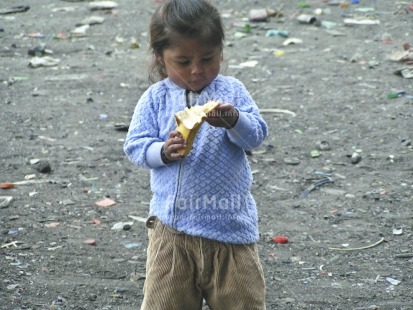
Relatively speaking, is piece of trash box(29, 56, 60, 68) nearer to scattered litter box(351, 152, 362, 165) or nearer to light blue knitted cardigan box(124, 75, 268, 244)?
scattered litter box(351, 152, 362, 165)

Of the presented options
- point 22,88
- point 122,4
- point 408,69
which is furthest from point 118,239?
point 122,4

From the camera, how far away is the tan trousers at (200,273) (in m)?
2.98

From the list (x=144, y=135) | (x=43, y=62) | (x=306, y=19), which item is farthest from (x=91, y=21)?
(x=144, y=135)

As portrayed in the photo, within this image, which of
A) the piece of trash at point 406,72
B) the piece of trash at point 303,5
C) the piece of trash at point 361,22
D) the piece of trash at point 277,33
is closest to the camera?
the piece of trash at point 406,72

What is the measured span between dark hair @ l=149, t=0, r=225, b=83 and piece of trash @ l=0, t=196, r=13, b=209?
7.64 ft

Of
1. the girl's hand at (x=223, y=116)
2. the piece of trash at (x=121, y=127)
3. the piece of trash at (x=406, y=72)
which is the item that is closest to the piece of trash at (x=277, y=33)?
the piece of trash at (x=406, y=72)

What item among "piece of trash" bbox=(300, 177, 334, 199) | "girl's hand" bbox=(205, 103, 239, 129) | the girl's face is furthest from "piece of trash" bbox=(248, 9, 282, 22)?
"girl's hand" bbox=(205, 103, 239, 129)

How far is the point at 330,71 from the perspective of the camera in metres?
7.56

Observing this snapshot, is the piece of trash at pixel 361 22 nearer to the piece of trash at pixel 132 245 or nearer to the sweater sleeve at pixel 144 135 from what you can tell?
the piece of trash at pixel 132 245

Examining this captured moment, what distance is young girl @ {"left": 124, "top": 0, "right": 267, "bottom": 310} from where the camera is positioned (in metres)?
2.92

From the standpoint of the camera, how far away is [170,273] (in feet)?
9.82

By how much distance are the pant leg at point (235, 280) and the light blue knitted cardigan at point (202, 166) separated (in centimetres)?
5

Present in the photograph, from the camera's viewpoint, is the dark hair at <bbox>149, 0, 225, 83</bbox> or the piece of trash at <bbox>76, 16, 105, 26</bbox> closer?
the dark hair at <bbox>149, 0, 225, 83</bbox>

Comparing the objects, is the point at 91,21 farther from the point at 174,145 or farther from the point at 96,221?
the point at 174,145
